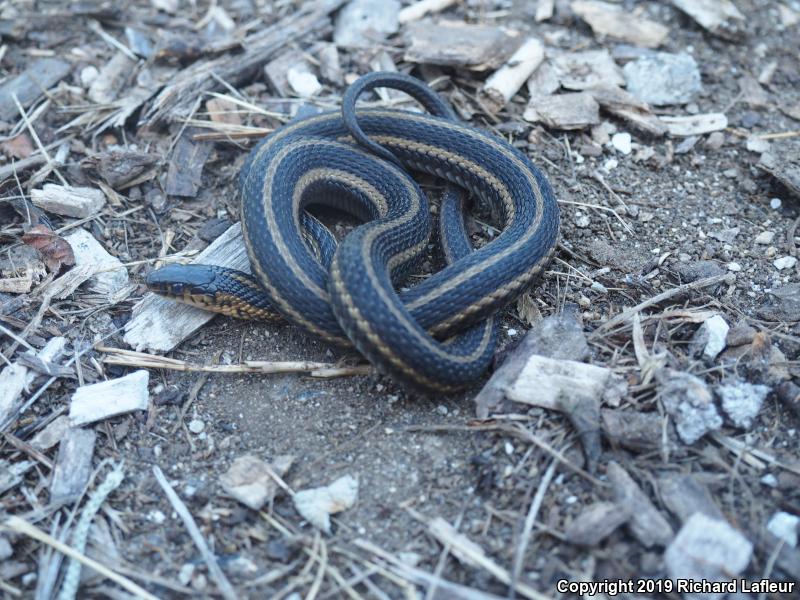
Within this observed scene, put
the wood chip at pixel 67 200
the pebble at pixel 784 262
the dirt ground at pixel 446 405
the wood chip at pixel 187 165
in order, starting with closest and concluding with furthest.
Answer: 1. the dirt ground at pixel 446 405
2. the pebble at pixel 784 262
3. the wood chip at pixel 67 200
4. the wood chip at pixel 187 165

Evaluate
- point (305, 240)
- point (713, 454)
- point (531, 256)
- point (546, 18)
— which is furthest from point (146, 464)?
point (546, 18)

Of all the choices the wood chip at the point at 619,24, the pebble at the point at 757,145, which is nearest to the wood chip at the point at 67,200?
the wood chip at the point at 619,24

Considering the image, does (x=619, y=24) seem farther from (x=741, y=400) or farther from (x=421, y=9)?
(x=741, y=400)

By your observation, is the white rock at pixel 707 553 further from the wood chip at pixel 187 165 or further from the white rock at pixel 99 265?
the wood chip at pixel 187 165

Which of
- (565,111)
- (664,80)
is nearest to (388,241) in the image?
(565,111)

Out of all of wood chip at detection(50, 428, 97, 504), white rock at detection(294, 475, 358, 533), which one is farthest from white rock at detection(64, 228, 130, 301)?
white rock at detection(294, 475, 358, 533)

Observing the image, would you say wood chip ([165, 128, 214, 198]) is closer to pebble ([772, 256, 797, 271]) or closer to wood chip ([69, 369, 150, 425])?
wood chip ([69, 369, 150, 425])

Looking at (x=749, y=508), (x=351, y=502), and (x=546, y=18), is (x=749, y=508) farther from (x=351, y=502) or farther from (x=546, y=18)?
(x=546, y=18)
